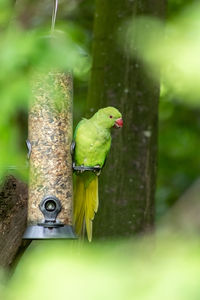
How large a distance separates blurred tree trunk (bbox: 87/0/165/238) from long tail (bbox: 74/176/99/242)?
1.13 m

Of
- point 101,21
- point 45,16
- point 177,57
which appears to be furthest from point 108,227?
point 177,57

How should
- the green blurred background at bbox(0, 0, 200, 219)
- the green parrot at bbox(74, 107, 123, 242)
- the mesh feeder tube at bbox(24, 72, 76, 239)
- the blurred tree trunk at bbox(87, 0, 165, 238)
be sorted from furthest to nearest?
the blurred tree trunk at bbox(87, 0, 165, 238) < the green parrot at bbox(74, 107, 123, 242) < the mesh feeder tube at bbox(24, 72, 76, 239) < the green blurred background at bbox(0, 0, 200, 219)

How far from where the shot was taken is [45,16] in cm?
704

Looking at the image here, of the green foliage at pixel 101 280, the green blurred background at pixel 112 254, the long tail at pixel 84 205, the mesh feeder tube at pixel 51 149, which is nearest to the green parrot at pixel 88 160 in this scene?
the long tail at pixel 84 205

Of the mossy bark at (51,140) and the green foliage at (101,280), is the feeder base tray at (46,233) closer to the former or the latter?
the mossy bark at (51,140)

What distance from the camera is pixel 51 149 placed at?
380 cm

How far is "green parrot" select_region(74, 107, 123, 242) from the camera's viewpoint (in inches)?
157

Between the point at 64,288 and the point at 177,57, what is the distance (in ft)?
1.75

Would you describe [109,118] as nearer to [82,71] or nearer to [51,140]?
[51,140]

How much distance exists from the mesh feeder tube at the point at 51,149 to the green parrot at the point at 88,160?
0.12 metres

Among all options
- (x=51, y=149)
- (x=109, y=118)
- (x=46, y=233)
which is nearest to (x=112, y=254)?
(x=46, y=233)

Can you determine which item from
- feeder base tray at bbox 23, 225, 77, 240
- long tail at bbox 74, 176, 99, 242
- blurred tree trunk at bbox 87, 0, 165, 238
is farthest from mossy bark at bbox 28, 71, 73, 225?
blurred tree trunk at bbox 87, 0, 165, 238

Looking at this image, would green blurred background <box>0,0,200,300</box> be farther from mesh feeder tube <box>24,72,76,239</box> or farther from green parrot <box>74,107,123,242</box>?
green parrot <box>74,107,123,242</box>

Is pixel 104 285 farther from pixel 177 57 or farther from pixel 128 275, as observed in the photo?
pixel 177 57
